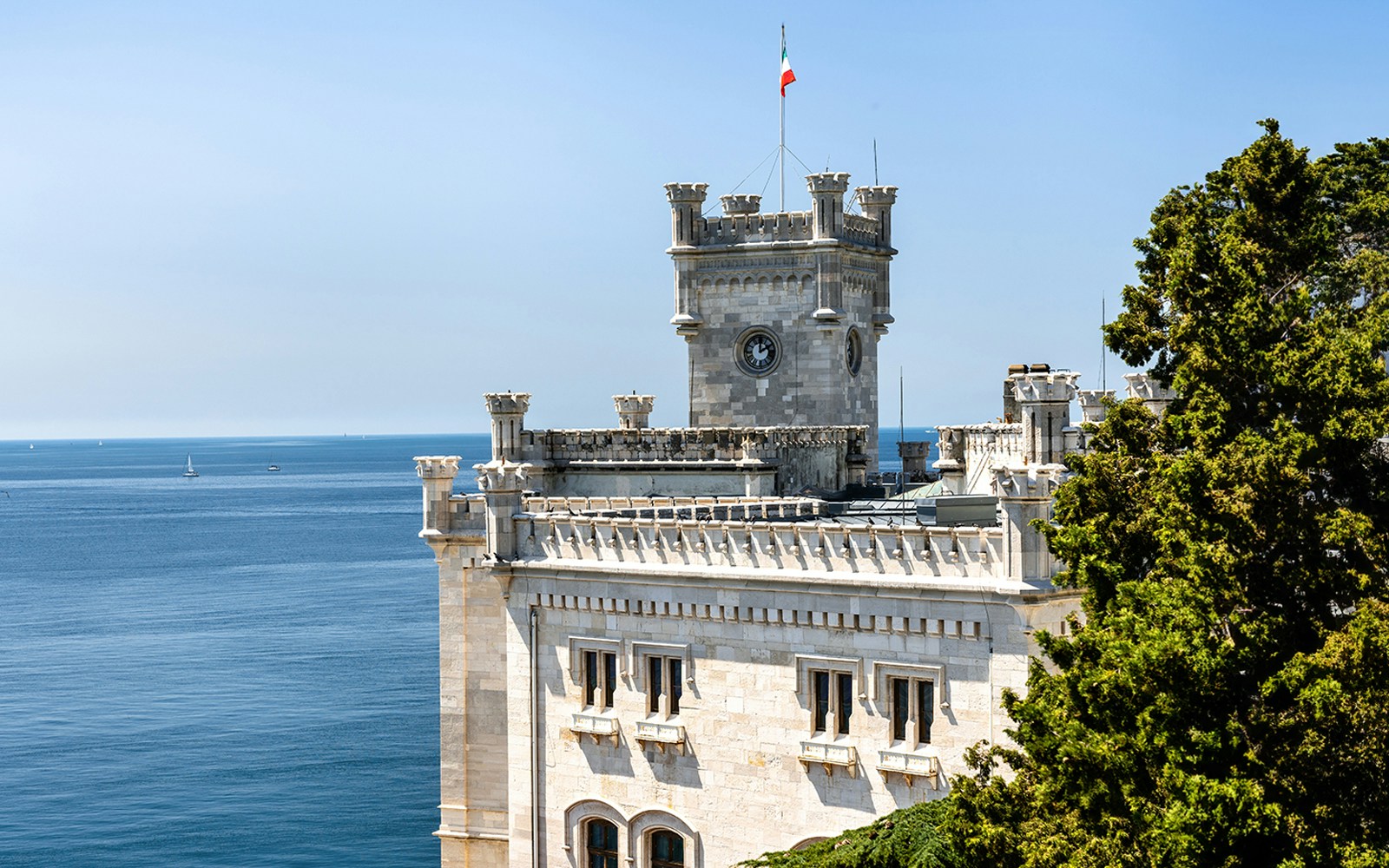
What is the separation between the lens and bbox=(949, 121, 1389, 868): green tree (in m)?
26.5

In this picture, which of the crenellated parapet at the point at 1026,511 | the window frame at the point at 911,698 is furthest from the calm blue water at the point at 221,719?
the crenellated parapet at the point at 1026,511

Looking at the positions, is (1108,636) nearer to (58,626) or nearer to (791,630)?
(791,630)

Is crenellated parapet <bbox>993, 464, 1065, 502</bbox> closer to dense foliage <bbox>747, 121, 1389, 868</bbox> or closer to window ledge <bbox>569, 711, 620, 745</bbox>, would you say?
dense foliage <bbox>747, 121, 1389, 868</bbox>

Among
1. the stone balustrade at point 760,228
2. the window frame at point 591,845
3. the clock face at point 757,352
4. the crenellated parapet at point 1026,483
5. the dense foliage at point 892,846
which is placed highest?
the stone balustrade at point 760,228

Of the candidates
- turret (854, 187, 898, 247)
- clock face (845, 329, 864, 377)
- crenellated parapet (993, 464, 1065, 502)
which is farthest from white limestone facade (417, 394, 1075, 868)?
turret (854, 187, 898, 247)

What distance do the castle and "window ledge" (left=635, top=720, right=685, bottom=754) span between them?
50mm

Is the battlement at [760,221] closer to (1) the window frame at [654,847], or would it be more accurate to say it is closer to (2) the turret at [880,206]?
(2) the turret at [880,206]

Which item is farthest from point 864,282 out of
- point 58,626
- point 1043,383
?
point 58,626

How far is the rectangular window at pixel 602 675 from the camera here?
136 ft

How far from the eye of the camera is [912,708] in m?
37.0

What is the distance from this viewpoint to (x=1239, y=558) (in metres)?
27.6

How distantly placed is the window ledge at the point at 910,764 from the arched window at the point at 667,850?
5.79 m

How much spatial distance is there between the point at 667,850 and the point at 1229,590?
1733cm

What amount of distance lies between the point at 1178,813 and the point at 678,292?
36.9 metres
